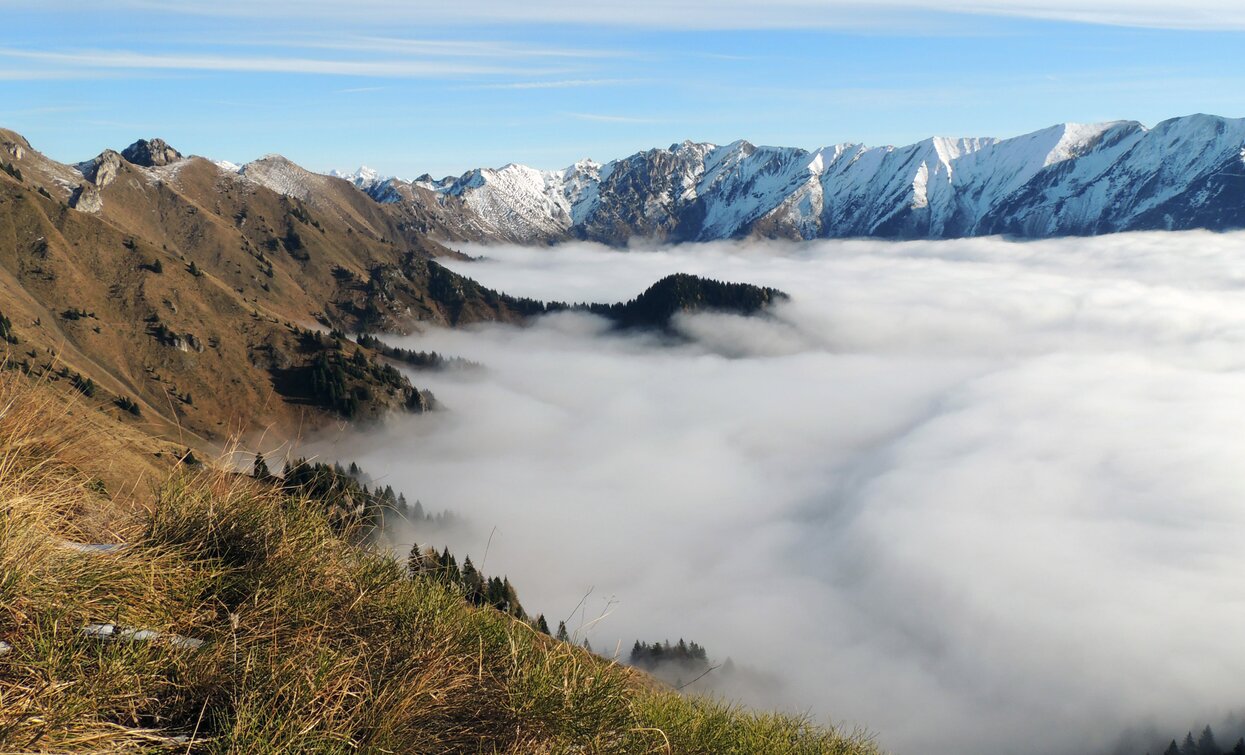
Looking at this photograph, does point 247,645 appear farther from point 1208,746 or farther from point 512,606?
point 1208,746

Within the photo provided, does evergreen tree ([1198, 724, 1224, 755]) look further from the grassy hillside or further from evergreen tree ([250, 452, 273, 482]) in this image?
evergreen tree ([250, 452, 273, 482])

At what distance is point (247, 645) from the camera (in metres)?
7.45

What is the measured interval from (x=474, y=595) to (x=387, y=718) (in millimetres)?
5058

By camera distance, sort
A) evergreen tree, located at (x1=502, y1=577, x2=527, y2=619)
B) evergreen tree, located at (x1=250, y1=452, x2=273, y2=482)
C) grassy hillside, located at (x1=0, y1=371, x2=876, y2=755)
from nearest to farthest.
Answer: grassy hillside, located at (x1=0, y1=371, x2=876, y2=755) < evergreen tree, located at (x1=502, y1=577, x2=527, y2=619) < evergreen tree, located at (x1=250, y1=452, x2=273, y2=482)

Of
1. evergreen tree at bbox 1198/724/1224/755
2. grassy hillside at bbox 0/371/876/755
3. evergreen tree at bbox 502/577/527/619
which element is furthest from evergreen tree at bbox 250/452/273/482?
evergreen tree at bbox 1198/724/1224/755

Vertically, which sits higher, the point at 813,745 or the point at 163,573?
the point at 163,573

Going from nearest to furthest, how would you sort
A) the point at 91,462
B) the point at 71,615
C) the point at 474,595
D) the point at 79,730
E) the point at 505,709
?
the point at 79,730 < the point at 71,615 < the point at 505,709 < the point at 91,462 < the point at 474,595

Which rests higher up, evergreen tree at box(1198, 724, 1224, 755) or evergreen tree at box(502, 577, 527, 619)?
evergreen tree at box(502, 577, 527, 619)

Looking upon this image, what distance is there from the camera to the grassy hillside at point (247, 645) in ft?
19.9

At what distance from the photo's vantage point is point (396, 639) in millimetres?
8250

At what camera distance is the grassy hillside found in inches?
239

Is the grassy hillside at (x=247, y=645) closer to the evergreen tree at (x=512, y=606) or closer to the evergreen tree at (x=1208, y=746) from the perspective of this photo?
the evergreen tree at (x=512, y=606)

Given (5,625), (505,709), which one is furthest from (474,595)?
(5,625)

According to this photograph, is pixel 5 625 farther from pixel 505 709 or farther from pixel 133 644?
pixel 505 709
